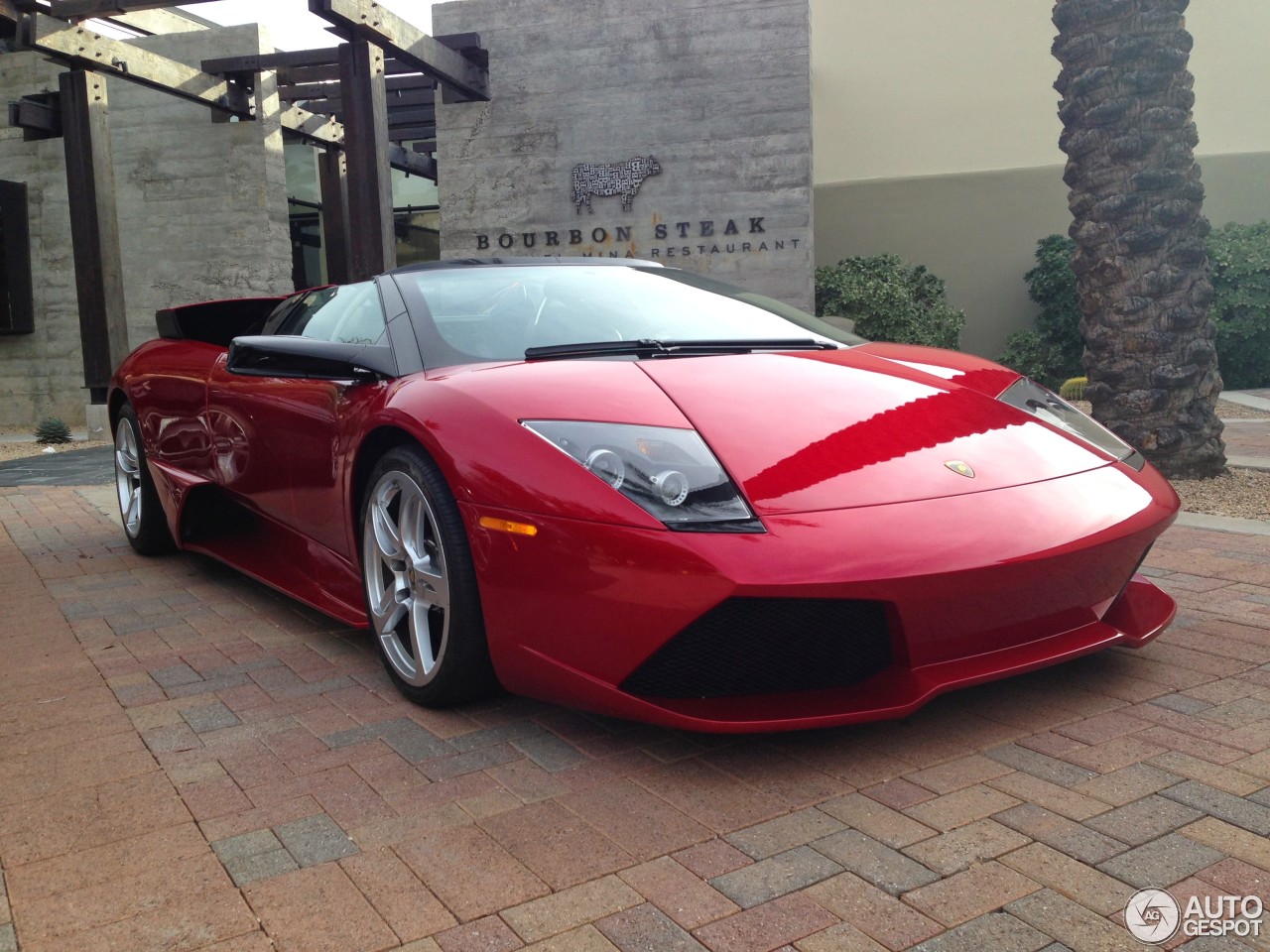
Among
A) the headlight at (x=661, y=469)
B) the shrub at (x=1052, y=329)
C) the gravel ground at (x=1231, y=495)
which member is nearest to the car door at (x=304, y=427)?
the headlight at (x=661, y=469)

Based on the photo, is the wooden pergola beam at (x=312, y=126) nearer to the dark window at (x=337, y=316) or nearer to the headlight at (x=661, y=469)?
the dark window at (x=337, y=316)

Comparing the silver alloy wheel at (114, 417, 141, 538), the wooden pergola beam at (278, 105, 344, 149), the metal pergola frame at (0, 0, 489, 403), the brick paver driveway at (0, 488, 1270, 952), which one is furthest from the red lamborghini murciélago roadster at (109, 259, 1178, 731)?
the wooden pergola beam at (278, 105, 344, 149)

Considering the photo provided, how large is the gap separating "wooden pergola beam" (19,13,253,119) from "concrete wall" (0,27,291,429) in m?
0.54

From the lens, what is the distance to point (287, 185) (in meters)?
15.6

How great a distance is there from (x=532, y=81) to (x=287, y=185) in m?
5.47

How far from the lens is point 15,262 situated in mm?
13086

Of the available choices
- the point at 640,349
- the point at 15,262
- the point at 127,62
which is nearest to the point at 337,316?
the point at 640,349

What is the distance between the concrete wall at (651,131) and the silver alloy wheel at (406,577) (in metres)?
9.22

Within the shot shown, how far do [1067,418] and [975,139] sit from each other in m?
13.2

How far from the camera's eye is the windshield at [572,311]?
283 centimetres

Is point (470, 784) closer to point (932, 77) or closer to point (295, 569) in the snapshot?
point (295, 569)

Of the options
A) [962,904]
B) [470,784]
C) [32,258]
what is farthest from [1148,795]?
[32,258]

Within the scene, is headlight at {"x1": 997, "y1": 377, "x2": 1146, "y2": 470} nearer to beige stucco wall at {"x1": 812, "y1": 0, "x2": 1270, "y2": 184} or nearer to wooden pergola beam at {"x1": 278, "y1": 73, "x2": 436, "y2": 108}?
wooden pergola beam at {"x1": 278, "y1": 73, "x2": 436, "y2": 108}

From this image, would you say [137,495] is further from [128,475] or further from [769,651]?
[769,651]
